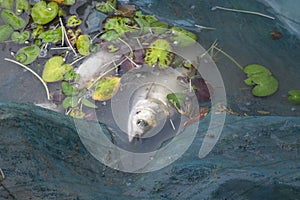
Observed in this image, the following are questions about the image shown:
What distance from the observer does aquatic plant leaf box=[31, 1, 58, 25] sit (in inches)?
154

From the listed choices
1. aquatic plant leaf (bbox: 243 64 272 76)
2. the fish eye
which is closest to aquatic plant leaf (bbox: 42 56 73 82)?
the fish eye

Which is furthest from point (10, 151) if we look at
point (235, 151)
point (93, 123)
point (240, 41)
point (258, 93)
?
point (240, 41)

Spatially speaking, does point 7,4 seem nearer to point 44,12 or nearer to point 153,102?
point 44,12

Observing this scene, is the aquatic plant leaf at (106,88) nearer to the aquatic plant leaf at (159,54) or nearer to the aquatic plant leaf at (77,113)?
the aquatic plant leaf at (77,113)

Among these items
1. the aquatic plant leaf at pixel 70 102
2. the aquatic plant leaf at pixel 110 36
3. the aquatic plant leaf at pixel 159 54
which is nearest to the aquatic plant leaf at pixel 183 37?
the aquatic plant leaf at pixel 159 54

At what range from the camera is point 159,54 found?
145 inches

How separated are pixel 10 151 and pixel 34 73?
1384 mm

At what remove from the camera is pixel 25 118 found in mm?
2625

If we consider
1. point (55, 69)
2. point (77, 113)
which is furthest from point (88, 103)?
point (55, 69)

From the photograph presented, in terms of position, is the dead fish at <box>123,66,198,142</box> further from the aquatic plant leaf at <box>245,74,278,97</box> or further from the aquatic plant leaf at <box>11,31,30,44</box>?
the aquatic plant leaf at <box>11,31,30,44</box>

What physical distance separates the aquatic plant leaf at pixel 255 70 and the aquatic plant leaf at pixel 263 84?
0.03 m

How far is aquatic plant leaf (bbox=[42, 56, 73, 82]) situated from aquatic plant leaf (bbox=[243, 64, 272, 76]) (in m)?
1.45

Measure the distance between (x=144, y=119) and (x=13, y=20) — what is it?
5.30ft

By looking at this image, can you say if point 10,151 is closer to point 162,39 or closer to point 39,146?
point 39,146
